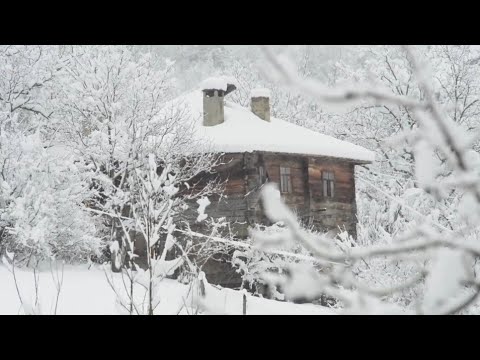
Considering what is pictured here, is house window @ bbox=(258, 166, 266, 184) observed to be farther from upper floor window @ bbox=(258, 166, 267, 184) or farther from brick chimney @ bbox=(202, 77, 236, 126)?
brick chimney @ bbox=(202, 77, 236, 126)

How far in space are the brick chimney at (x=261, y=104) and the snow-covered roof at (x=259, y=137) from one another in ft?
0.76

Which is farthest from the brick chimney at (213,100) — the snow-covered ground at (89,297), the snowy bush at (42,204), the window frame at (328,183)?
the snow-covered ground at (89,297)

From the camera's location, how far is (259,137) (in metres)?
17.3

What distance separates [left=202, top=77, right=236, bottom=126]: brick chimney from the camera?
1869cm

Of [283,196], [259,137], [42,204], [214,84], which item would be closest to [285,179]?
[283,196]

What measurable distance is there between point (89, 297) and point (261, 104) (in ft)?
38.9

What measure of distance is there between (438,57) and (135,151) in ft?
49.9

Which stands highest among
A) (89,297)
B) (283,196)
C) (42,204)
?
(283,196)

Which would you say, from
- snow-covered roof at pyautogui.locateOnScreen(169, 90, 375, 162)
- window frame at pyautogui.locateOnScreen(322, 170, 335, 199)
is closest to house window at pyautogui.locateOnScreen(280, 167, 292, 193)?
snow-covered roof at pyautogui.locateOnScreen(169, 90, 375, 162)

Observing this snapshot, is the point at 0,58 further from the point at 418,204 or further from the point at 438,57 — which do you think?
the point at 438,57

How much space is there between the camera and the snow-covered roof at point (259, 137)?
17.0 meters

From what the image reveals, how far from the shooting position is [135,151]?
47.3 ft

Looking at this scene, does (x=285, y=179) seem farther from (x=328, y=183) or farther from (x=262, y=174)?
(x=328, y=183)
